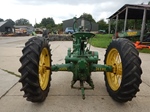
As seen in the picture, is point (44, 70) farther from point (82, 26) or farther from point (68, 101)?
point (82, 26)

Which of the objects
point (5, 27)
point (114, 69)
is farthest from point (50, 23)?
point (114, 69)

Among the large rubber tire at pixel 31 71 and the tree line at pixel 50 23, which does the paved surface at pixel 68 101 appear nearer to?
the large rubber tire at pixel 31 71

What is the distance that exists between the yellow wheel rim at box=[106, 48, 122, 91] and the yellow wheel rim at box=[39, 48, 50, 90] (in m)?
1.24

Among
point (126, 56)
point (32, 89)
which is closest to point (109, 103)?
point (126, 56)

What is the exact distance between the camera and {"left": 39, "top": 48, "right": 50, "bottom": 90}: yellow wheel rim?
10.3 ft

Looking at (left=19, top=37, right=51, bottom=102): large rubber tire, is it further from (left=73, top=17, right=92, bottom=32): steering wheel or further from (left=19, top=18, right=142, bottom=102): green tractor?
(left=73, top=17, right=92, bottom=32): steering wheel

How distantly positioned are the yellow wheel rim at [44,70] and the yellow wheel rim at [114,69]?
1244 millimetres

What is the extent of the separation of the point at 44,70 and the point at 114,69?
4.27 ft

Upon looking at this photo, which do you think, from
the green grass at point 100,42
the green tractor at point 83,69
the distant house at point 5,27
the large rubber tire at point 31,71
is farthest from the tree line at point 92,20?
the large rubber tire at point 31,71

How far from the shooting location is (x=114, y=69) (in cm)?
323

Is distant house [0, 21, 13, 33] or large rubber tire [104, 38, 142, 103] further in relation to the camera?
distant house [0, 21, 13, 33]

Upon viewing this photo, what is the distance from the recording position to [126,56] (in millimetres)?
2711

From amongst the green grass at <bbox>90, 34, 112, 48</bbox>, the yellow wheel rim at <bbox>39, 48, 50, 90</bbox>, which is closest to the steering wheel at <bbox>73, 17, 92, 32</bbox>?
the yellow wheel rim at <bbox>39, 48, 50, 90</bbox>

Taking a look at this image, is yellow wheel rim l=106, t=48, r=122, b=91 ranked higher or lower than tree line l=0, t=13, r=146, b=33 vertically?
lower
